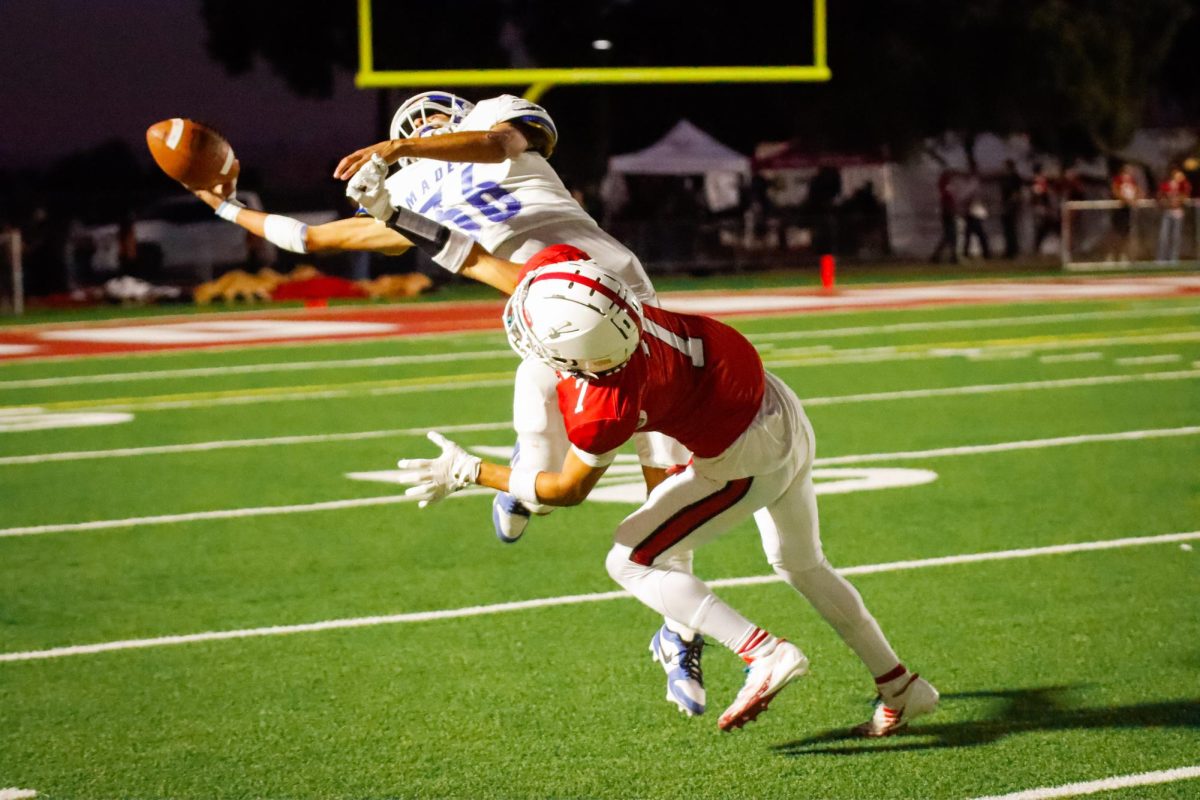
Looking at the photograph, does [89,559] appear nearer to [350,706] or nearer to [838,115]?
[350,706]

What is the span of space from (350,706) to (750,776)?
54.8 inches

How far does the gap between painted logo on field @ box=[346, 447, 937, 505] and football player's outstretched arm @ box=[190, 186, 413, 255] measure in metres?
3.12

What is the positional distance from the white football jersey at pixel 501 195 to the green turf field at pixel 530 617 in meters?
1.49

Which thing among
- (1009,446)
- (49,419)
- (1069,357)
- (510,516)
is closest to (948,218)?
(1069,357)

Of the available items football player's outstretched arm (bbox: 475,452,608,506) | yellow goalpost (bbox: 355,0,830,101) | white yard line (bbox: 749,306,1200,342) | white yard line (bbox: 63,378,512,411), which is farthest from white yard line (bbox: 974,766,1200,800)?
yellow goalpost (bbox: 355,0,830,101)

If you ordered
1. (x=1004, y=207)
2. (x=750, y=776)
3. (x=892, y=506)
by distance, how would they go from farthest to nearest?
(x=1004, y=207) < (x=892, y=506) < (x=750, y=776)

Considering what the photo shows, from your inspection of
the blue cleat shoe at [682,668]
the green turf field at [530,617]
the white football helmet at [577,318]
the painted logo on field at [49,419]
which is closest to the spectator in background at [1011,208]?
the green turf field at [530,617]

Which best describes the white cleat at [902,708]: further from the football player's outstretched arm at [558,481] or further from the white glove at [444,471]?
the white glove at [444,471]

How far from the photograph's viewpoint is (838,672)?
18.7ft

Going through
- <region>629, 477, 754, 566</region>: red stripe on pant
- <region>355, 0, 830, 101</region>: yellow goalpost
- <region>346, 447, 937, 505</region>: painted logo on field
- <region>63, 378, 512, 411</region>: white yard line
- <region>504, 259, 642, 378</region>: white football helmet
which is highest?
<region>355, 0, 830, 101</region>: yellow goalpost

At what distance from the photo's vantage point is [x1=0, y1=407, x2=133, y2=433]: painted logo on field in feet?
37.6

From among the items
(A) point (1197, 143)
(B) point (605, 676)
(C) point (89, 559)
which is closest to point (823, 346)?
(C) point (89, 559)

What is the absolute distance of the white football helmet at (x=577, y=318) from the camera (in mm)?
4230

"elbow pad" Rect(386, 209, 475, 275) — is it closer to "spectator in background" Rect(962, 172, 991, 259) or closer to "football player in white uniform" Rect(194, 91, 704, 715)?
"football player in white uniform" Rect(194, 91, 704, 715)
